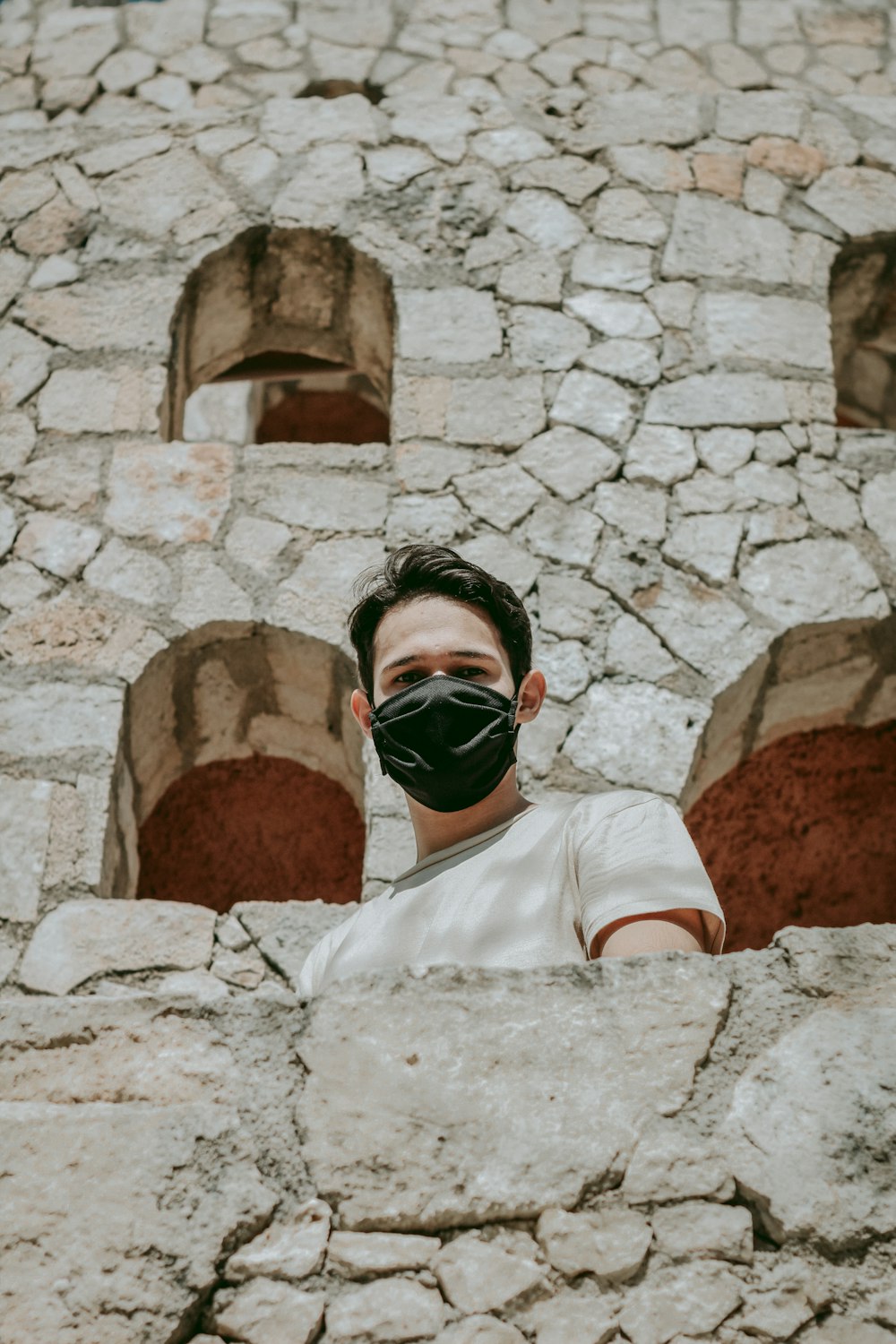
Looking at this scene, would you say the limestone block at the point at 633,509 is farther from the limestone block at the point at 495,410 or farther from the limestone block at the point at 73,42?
the limestone block at the point at 73,42

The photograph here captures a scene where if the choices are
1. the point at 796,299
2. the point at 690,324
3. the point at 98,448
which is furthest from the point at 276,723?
the point at 796,299

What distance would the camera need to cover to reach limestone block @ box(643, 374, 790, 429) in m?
4.32

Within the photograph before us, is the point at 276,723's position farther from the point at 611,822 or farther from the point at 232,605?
the point at 611,822

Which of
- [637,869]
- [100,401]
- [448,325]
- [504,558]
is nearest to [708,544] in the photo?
[504,558]

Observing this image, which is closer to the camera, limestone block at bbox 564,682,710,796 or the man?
the man

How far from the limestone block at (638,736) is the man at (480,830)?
1098 millimetres

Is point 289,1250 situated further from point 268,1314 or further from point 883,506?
point 883,506

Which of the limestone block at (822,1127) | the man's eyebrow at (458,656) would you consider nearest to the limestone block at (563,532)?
the man's eyebrow at (458,656)

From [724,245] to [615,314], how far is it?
0.57 metres

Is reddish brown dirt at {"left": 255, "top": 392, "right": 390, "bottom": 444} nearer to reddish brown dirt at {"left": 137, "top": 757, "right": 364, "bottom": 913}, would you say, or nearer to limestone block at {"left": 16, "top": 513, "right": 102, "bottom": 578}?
reddish brown dirt at {"left": 137, "top": 757, "right": 364, "bottom": 913}

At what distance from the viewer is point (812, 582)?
13.1ft

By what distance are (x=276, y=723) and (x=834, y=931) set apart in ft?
9.31

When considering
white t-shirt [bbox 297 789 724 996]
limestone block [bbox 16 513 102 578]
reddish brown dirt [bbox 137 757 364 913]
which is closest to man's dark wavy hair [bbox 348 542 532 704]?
white t-shirt [bbox 297 789 724 996]

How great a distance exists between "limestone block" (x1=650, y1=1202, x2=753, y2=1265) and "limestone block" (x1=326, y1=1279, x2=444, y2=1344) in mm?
257
